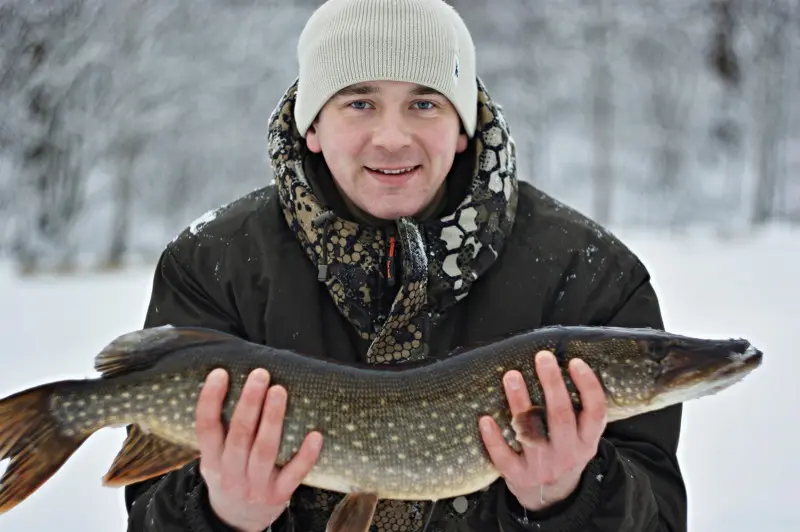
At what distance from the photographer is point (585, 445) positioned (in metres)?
1.68

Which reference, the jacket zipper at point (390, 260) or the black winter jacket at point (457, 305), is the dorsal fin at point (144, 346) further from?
the jacket zipper at point (390, 260)

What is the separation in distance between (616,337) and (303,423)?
2.45 ft

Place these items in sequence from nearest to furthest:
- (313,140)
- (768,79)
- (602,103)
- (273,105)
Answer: (313,140) → (768,79) → (273,105) → (602,103)

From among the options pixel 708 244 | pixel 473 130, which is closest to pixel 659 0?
pixel 708 244

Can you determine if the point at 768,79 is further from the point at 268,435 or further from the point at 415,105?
the point at 268,435

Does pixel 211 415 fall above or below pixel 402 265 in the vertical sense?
below

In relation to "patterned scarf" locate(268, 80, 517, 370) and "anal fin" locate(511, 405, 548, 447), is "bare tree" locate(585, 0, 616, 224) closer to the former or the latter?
"patterned scarf" locate(268, 80, 517, 370)

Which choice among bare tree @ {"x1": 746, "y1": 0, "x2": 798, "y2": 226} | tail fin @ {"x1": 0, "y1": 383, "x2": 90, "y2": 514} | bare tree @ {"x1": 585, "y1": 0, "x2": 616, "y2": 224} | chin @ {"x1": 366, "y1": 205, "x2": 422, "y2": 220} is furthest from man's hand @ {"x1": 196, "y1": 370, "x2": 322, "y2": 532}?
bare tree @ {"x1": 585, "y1": 0, "x2": 616, "y2": 224}

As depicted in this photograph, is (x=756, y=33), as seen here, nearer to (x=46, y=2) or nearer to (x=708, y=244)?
(x=708, y=244)

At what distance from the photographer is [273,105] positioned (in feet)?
66.5

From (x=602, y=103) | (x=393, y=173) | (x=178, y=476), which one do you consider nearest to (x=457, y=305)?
(x=393, y=173)

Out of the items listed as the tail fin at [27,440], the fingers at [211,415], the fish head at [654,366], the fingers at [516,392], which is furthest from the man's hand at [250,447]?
the fish head at [654,366]

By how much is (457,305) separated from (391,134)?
1.62 ft

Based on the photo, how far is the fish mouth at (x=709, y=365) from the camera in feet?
5.55
